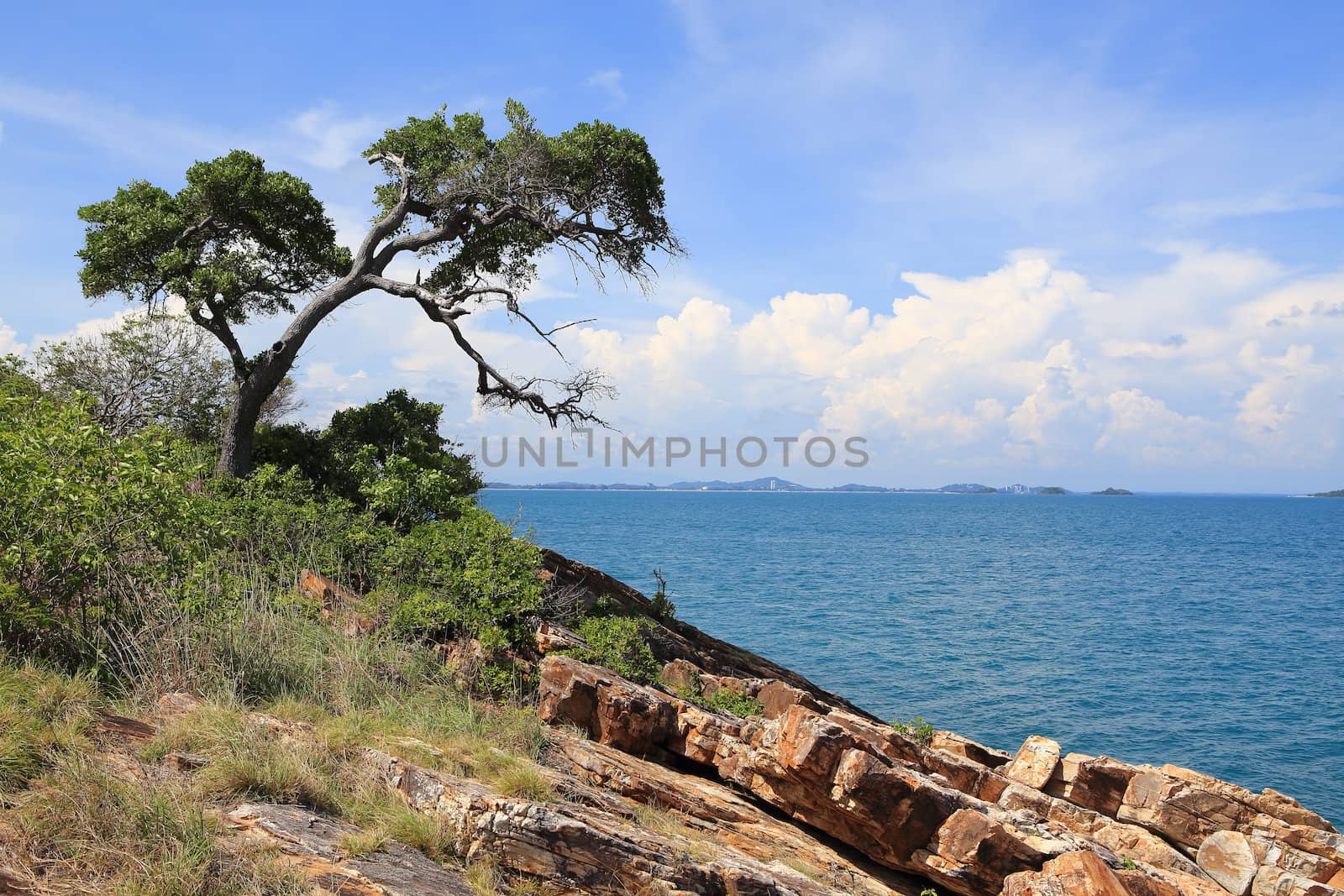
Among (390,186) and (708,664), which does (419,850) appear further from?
(390,186)

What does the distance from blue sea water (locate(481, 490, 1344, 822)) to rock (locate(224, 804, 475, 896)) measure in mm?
7691

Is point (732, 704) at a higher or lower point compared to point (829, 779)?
lower

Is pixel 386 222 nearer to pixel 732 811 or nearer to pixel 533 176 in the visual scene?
pixel 533 176

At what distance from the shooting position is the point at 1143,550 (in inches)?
3659

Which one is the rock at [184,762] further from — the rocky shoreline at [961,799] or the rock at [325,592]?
the rock at [325,592]

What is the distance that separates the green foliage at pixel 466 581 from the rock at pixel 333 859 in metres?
4.82

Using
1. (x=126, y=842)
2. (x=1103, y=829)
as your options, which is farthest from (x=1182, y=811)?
(x=126, y=842)

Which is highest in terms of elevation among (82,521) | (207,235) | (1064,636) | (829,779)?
(207,235)

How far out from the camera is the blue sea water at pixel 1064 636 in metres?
24.4

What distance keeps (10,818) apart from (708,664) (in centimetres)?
1265

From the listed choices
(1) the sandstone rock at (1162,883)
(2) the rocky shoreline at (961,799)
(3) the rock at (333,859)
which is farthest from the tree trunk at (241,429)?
(1) the sandstone rock at (1162,883)

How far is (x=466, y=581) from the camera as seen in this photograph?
38.3 ft

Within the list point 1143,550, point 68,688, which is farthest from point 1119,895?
point 1143,550

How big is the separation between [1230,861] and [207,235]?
84.4 feet
